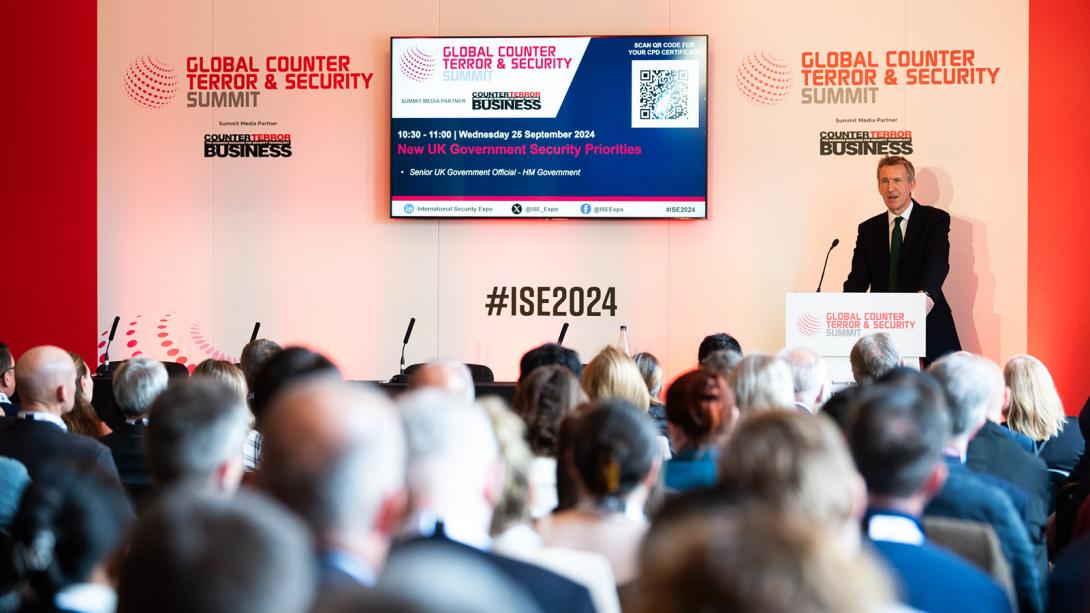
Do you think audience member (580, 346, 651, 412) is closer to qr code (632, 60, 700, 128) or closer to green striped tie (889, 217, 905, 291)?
green striped tie (889, 217, 905, 291)

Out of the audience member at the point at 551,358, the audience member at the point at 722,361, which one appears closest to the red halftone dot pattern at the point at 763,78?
the audience member at the point at 722,361

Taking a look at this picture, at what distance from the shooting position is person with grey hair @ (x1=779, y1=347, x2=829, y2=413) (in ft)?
14.4

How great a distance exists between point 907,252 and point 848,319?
1.25 meters

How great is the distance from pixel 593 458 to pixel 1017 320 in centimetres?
676

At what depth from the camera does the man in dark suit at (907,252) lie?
305 inches

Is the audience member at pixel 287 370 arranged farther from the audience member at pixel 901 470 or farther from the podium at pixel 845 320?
the podium at pixel 845 320

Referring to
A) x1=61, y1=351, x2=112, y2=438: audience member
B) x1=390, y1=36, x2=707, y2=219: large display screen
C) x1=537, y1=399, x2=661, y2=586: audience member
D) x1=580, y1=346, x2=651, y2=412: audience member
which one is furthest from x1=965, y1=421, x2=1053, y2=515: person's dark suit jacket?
x1=390, y1=36, x2=707, y2=219: large display screen

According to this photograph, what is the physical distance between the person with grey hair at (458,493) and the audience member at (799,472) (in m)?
0.32

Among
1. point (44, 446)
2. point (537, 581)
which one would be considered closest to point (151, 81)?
point (44, 446)

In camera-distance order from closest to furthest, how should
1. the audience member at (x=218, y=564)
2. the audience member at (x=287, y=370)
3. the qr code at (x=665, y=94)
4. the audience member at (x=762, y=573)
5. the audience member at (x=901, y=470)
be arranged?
the audience member at (x=762, y=573) → the audience member at (x=218, y=564) → the audience member at (x=901, y=470) → the audience member at (x=287, y=370) → the qr code at (x=665, y=94)

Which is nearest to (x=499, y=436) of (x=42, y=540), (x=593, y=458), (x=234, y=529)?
(x=593, y=458)

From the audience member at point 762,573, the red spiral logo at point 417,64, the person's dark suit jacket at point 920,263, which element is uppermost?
the red spiral logo at point 417,64

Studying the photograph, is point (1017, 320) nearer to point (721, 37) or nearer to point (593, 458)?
point (721, 37)

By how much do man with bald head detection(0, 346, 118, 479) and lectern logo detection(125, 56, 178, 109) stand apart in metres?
5.29
